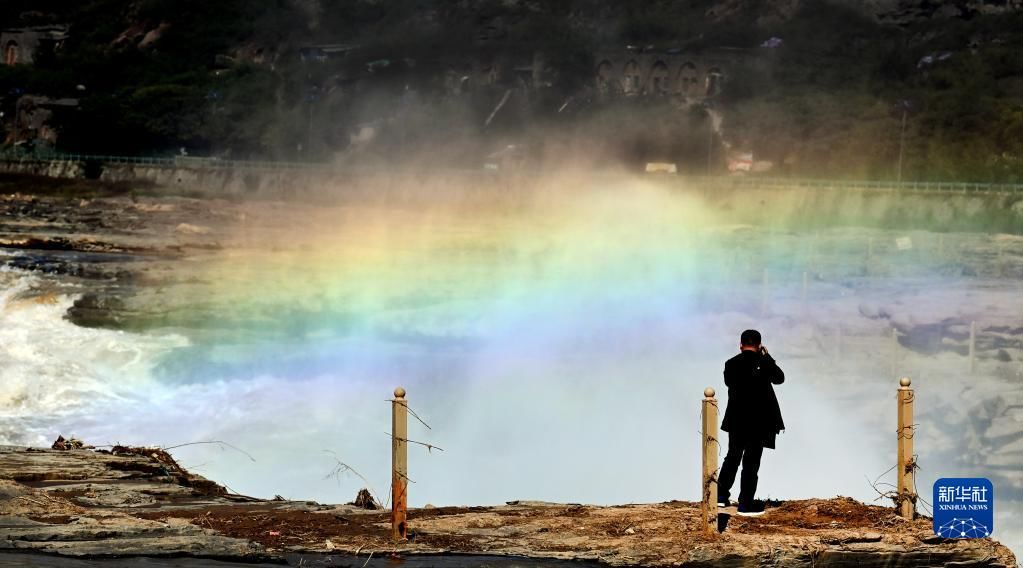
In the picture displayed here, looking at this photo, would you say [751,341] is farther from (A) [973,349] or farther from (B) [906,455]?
(A) [973,349]

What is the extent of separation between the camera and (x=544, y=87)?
13250 cm

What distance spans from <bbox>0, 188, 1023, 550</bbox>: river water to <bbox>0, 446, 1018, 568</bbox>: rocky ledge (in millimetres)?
10494

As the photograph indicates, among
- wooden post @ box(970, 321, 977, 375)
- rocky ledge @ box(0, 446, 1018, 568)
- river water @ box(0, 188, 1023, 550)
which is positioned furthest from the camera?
wooden post @ box(970, 321, 977, 375)

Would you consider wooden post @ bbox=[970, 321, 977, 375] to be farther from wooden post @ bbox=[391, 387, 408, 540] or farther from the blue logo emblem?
wooden post @ bbox=[391, 387, 408, 540]

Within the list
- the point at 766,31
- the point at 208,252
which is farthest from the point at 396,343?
the point at 766,31

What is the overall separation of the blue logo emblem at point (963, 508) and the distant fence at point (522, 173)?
6254cm

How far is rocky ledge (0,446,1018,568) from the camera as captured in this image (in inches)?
539

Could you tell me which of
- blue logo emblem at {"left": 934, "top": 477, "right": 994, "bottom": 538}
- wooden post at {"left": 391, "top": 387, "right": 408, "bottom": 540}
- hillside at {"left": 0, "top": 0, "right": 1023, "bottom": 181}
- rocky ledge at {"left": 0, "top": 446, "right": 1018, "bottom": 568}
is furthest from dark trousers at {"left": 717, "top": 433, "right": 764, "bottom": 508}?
hillside at {"left": 0, "top": 0, "right": 1023, "bottom": 181}

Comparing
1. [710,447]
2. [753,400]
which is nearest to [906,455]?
[753,400]

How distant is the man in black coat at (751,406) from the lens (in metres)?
14.9

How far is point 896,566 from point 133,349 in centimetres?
2855

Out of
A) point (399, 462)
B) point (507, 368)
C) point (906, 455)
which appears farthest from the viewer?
point (507, 368)

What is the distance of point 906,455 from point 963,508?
1065 mm

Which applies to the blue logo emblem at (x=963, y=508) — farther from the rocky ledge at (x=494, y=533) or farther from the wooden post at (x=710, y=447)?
the wooden post at (x=710, y=447)
